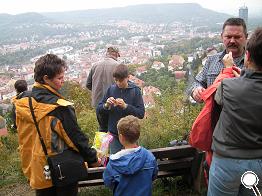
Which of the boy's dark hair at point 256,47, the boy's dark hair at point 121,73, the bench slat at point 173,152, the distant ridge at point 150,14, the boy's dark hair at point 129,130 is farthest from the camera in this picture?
the distant ridge at point 150,14

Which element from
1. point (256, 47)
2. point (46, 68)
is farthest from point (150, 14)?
point (256, 47)

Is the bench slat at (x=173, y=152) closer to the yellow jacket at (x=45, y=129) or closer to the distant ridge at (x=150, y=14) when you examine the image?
the yellow jacket at (x=45, y=129)

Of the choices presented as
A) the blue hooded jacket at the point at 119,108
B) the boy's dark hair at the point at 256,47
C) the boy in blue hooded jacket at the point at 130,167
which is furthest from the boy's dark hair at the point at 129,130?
the blue hooded jacket at the point at 119,108

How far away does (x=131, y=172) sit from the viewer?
2.59 meters

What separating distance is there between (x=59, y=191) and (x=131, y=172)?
577mm

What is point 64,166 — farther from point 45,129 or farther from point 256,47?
point 256,47

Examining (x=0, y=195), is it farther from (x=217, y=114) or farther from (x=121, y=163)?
(x=217, y=114)

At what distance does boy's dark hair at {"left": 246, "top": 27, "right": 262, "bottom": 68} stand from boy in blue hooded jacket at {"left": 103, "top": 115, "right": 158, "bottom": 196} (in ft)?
3.36

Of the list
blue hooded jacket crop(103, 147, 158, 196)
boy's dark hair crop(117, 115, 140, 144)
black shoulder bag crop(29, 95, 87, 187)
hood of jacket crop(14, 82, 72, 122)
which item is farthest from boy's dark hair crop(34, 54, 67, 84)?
blue hooded jacket crop(103, 147, 158, 196)

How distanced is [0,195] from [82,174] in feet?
6.77

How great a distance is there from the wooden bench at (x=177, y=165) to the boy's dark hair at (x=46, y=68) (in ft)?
3.79

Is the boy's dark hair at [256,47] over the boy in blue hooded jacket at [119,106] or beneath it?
over

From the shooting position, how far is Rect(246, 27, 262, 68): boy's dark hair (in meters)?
1.98

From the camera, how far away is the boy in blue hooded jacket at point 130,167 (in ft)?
8.52
